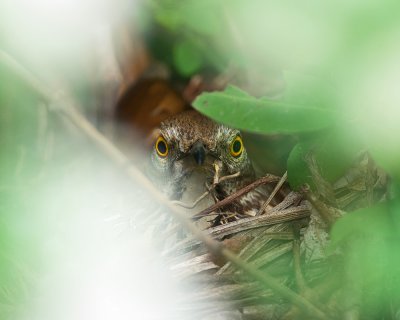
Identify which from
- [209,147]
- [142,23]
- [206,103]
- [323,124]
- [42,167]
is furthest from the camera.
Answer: [142,23]

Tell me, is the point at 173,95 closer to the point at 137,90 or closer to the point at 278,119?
the point at 137,90

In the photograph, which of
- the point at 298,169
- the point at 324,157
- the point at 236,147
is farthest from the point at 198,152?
the point at 324,157

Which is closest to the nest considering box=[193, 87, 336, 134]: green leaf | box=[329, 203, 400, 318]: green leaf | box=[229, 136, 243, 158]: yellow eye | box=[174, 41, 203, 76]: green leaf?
box=[329, 203, 400, 318]: green leaf

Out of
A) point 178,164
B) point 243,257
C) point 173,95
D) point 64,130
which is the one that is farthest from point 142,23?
point 243,257

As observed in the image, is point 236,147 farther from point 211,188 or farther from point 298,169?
point 298,169

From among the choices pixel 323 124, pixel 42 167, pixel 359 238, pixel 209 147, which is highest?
pixel 42 167

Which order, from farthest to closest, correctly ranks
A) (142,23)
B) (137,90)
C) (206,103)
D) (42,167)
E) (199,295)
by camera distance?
(137,90) → (142,23) → (42,167) → (199,295) → (206,103)
